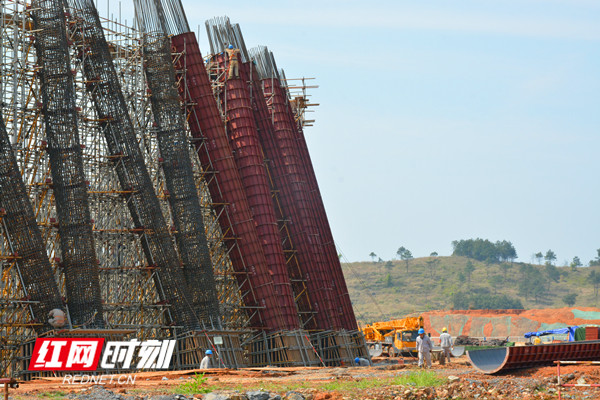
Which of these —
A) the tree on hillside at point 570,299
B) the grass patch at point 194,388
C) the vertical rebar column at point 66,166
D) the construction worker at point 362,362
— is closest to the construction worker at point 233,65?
the vertical rebar column at point 66,166

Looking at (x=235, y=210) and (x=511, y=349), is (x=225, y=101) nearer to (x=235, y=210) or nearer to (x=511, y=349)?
(x=235, y=210)

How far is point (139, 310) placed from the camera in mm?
41469

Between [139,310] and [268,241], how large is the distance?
934 cm

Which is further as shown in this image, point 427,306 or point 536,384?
point 427,306

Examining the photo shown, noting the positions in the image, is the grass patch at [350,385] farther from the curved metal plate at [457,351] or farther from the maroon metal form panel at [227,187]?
the curved metal plate at [457,351]

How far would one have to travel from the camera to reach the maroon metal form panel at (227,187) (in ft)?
152

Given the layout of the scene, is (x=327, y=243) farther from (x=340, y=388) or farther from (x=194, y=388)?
(x=194, y=388)

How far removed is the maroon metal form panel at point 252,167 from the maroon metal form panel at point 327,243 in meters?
8.03

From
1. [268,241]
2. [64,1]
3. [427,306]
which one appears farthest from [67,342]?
[427,306]

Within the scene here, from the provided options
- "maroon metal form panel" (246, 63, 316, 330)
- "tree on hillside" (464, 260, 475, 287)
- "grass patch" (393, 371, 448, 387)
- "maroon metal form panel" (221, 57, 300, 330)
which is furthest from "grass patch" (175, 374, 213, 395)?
"tree on hillside" (464, 260, 475, 287)

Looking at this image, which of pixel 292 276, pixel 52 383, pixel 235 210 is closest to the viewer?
pixel 52 383

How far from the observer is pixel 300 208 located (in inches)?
2141

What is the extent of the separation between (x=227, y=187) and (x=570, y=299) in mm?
141095

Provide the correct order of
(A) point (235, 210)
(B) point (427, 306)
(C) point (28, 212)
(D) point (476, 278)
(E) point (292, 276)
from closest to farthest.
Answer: (C) point (28, 212) → (A) point (235, 210) → (E) point (292, 276) → (B) point (427, 306) → (D) point (476, 278)
